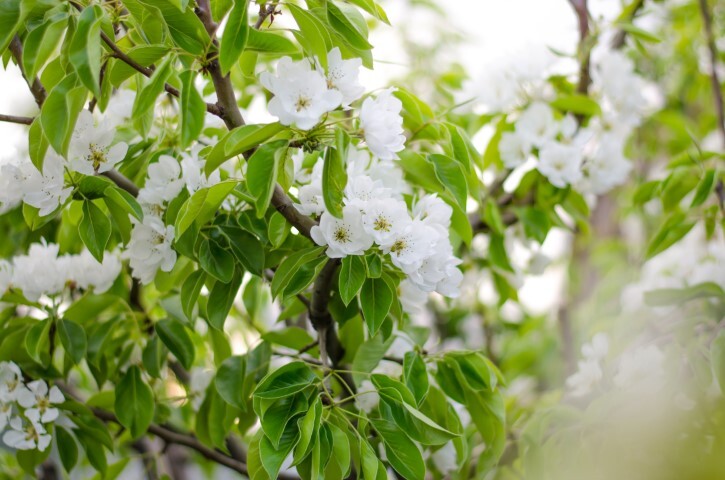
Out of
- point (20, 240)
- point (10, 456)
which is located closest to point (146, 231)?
point (20, 240)

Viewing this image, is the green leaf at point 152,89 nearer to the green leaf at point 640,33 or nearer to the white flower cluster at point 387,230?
the white flower cluster at point 387,230

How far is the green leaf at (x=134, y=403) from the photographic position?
2.20ft

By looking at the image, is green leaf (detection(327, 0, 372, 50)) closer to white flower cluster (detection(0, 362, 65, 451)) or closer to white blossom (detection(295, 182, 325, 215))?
white blossom (detection(295, 182, 325, 215))

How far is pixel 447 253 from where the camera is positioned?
21.5 inches

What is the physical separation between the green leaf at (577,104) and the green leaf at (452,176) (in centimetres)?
32

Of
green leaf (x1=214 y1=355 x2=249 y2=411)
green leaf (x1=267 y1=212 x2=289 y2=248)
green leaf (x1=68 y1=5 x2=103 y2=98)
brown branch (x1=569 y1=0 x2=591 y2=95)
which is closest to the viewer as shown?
green leaf (x1=68 y1=5 x2=103 y2=98)

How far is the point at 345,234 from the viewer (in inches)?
20.1

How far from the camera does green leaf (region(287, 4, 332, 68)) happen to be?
0.48 meters

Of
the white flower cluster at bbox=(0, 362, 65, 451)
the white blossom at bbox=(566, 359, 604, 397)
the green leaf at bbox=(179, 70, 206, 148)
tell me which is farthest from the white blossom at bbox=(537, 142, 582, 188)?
the white flower cluster at bbox=(0, 362, 65, 451)

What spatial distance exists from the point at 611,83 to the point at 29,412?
0.75 meters

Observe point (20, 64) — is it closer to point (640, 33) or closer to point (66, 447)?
point (66, 447)

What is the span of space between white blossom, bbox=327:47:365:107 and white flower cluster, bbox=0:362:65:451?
375 mm

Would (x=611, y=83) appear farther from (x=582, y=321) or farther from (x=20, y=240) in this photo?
(x=20, y=240)

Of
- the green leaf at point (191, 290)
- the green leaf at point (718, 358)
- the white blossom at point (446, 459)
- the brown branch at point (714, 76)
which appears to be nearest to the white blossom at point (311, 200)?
the green leaf at point (191, 290)
